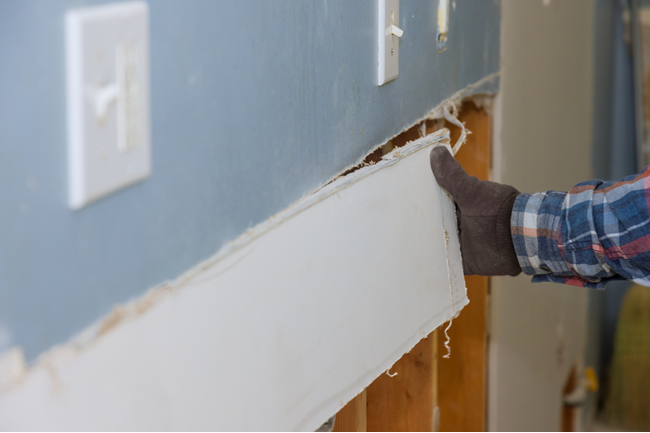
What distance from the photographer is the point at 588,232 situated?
84 centimetres

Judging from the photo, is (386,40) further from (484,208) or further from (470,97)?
(470,97)

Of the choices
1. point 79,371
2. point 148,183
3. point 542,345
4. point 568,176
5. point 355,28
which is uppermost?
point 355,28

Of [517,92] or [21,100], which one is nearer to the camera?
[21,100]

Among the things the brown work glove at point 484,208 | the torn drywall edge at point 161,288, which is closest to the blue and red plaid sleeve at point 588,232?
the brown work glove at point 484,208

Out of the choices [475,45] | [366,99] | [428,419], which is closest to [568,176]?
[475,45]

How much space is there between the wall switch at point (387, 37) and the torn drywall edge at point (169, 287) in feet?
0.45

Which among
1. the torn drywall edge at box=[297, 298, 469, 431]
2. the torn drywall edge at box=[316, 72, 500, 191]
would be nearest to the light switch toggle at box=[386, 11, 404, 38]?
the torn drywall edge at box=[316, 72, 500, 191]

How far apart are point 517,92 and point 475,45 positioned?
13.2 inches

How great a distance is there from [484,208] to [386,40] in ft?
1.01

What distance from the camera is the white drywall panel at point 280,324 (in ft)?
1.48

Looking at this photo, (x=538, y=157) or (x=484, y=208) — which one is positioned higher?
(x=484, y=208)

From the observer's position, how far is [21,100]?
1.25 ft

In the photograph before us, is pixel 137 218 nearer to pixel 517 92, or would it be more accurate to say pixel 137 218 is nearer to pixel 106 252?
pixel 106 252

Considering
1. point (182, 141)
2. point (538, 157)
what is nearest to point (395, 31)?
point (182, 141)
